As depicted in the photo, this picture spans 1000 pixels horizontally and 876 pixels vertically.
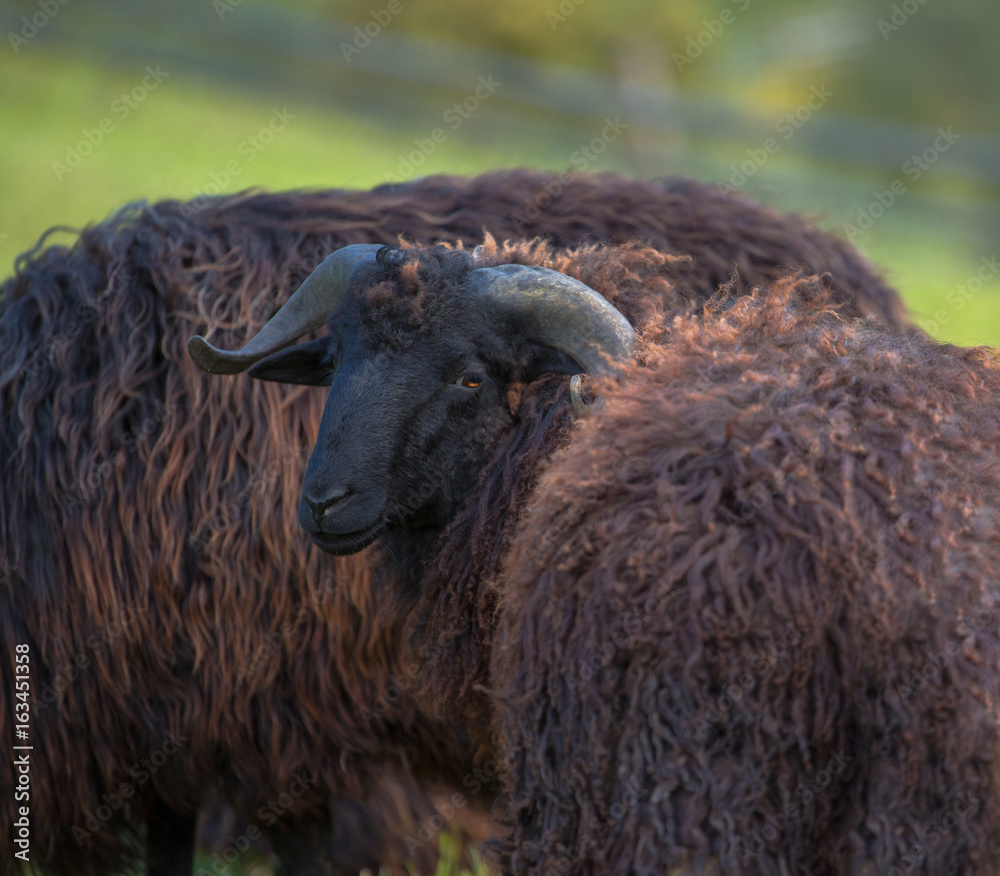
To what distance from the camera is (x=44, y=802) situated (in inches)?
157

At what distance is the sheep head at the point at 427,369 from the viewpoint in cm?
305

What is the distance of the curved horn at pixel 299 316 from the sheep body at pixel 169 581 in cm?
53

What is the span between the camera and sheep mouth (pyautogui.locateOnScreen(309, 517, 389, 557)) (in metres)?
3.09

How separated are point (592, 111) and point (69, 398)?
14.5 metres

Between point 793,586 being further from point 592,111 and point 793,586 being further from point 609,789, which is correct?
point 592,111

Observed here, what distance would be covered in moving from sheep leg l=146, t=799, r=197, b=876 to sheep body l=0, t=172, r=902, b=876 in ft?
0.55

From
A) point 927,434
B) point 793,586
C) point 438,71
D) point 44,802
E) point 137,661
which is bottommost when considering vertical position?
point 44,802

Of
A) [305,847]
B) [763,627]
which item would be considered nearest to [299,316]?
[763,627]

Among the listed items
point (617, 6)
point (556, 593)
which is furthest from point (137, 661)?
point (617, 6)

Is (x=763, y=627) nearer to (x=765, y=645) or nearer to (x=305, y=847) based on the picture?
(x=765, y=645)

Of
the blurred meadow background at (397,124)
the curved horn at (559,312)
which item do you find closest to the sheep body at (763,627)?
the curved horn at (559,312)

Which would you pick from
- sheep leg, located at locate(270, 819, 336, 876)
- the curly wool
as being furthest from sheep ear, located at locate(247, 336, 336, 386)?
sheep leg, located at locate(270, 819, 336, 876)

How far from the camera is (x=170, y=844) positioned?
14.4 feet

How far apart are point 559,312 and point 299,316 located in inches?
36.6
